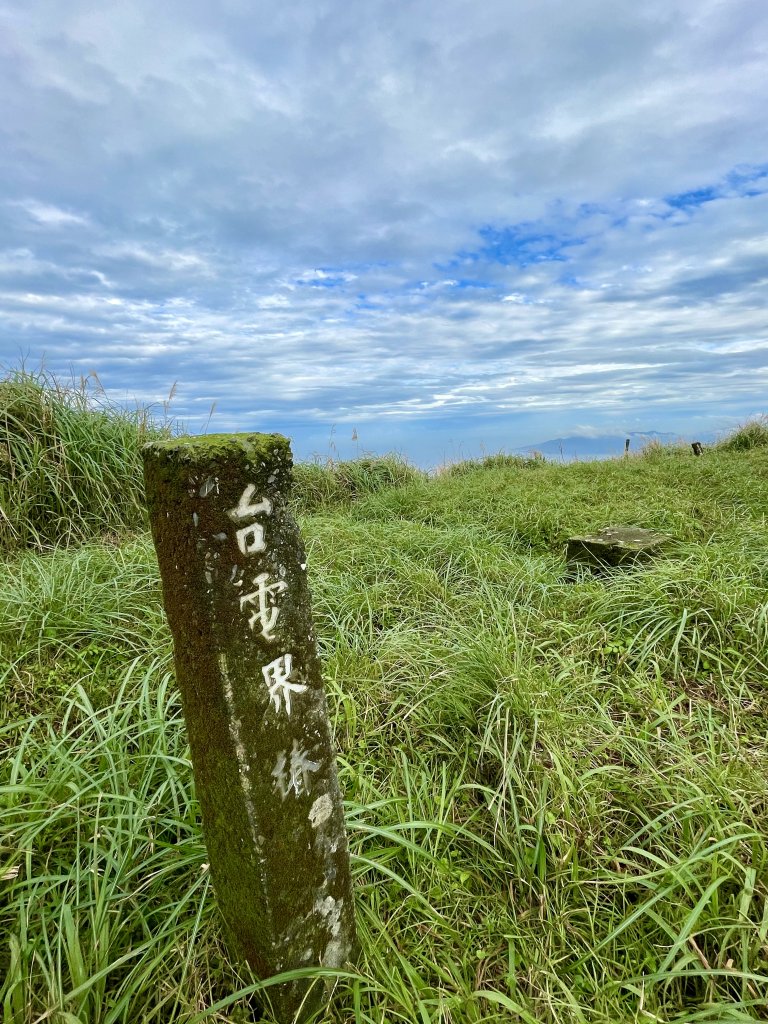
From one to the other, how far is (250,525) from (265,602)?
15cm

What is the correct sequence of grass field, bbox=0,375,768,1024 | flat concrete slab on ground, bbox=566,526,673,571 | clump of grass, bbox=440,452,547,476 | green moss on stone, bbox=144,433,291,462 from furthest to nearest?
clump of grass, bbox=440,452,547,476, flat concrete slab on ground, bbox=566,526,673,571, grass field, bbox=0,375,768,1024, green moss on stone, bbox=144,433,291,462

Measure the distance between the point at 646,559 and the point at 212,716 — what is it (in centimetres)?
349

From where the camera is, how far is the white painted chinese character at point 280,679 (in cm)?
103

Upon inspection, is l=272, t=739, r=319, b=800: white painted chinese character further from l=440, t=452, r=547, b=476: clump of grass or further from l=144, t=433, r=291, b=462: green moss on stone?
l=440, t=452, r=547, b=476: clump of grass

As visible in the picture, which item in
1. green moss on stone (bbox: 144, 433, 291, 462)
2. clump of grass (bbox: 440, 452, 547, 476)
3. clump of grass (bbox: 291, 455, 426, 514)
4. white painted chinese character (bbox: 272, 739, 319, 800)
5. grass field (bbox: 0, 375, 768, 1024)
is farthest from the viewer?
clump of grass (bbox: 440, 452, 547, 476)

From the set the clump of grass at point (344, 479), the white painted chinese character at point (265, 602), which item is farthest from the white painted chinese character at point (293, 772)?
the clump of grass at point (344, 479)

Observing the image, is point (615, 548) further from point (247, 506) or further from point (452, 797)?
point (247, 506)

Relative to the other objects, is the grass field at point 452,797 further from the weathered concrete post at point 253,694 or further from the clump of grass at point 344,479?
the clump of grass at point 344,479

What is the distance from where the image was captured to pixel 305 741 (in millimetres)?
1100

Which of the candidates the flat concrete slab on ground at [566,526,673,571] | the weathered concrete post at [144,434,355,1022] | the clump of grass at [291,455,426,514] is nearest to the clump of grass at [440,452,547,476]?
the clump of grass at [291,455,426,514]

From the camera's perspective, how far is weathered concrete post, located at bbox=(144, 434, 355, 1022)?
961 mm

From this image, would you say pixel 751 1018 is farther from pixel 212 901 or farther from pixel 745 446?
pixel 745 446

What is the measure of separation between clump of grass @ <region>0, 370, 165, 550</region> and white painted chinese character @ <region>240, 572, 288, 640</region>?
3805mm

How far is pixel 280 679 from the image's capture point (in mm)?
1049
